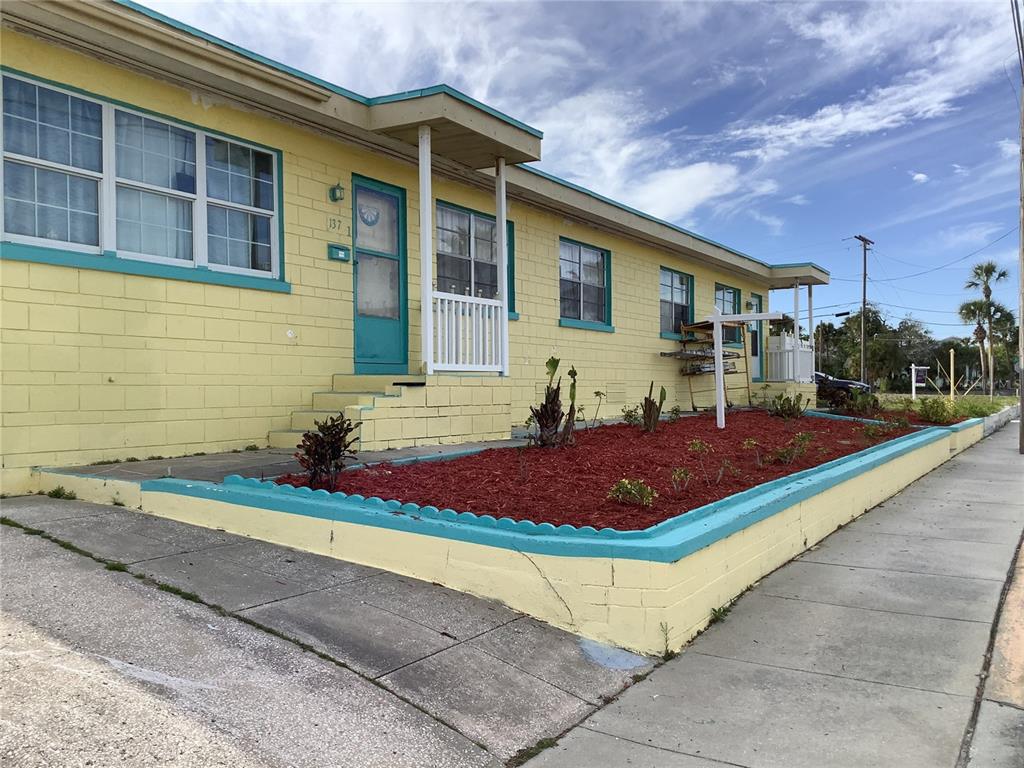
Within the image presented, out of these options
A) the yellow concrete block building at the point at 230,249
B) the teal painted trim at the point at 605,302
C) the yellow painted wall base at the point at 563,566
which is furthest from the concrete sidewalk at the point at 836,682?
the teal painted trim at the point at 605,302

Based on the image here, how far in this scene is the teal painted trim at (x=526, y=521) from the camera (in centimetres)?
418

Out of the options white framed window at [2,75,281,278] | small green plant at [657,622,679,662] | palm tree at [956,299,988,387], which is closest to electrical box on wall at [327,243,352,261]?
white framed window at [2,75,281,278]

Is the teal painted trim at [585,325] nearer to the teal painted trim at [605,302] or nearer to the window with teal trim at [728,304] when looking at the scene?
the teal painted trim at [605,302]

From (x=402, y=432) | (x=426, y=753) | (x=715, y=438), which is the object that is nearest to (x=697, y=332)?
(x=715, y=438)

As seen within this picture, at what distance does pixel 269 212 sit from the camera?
8.32 m

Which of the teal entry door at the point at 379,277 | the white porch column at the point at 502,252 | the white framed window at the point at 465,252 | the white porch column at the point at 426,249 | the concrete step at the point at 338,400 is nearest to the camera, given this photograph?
the concrete step at the point at 338,400

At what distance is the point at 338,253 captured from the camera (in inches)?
353

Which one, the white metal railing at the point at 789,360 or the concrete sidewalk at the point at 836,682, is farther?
the white metal railing at the point at 789,360

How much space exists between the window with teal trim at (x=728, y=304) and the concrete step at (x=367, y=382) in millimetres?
12243

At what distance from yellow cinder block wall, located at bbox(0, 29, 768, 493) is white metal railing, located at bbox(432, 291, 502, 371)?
3.05 feet

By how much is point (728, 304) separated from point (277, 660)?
60.9 feet

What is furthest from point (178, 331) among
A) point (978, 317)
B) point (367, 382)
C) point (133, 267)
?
point (978, 317)

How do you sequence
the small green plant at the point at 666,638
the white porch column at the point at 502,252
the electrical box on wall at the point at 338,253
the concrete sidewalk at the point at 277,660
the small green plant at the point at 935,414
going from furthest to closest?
the small green plant at the point at 935,414
the white porch column at the point at 502,252
the electrical box on wall at the point at 338,253
the small green plant at the point at 666,638
the concrete sidewalk at the point at 277,660

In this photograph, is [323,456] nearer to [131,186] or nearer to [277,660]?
[277,660]
